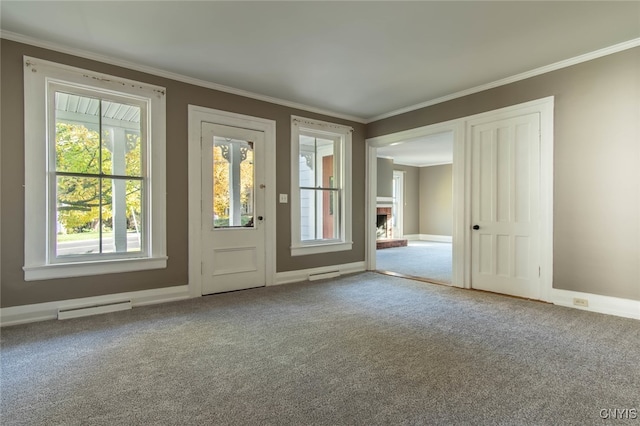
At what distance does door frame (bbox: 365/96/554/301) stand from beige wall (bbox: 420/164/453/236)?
561cm

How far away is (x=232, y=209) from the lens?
4297 millimetres

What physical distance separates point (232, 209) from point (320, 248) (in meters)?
1.53

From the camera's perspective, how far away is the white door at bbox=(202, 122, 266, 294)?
4074 millimetres

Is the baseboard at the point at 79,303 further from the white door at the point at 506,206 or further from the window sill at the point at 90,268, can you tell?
the white door at the point at 506,206

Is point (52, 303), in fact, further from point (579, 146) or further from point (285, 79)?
point (579, 146)

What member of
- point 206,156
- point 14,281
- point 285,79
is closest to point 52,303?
point 14,281

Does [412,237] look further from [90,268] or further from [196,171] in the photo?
[90,268]

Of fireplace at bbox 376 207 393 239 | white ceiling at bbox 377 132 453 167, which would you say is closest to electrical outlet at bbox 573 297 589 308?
white ceiling at bbox 377 132 453 167

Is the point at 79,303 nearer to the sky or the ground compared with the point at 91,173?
nearer to the ground

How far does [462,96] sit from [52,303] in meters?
5.14

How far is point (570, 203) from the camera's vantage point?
3.44 m

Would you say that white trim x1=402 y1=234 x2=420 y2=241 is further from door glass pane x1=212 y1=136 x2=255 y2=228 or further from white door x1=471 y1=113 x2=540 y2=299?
door glass pane x1=212 y1=136 x2=255 y2=228

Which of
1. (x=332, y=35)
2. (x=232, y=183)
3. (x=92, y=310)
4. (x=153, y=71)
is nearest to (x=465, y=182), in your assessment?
(x=332, y=35)

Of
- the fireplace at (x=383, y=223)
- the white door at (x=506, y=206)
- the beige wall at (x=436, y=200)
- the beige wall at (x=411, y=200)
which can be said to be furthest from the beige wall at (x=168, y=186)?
the beige wall at (x=436, y=200)
